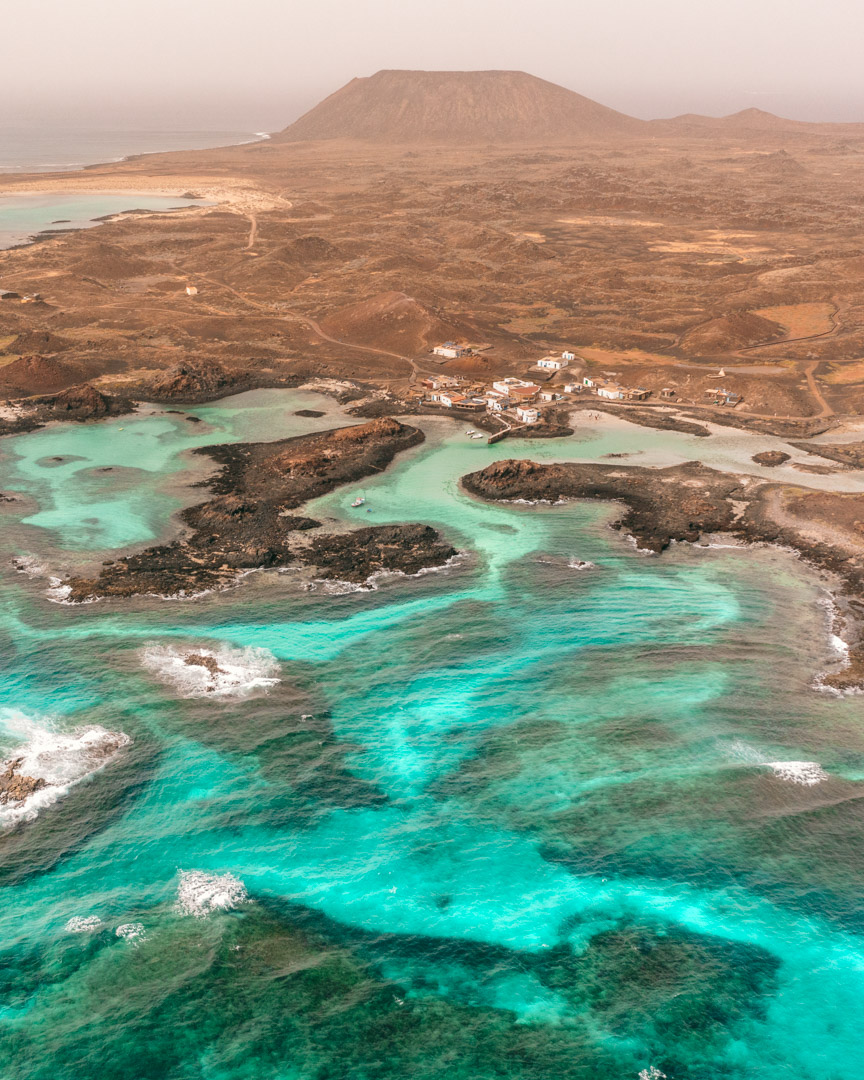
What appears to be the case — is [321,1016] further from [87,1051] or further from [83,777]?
[83,777]

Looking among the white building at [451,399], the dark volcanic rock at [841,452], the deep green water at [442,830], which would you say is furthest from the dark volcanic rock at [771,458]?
the white building at [451,399]

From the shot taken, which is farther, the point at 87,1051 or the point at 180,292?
the point at 180,292

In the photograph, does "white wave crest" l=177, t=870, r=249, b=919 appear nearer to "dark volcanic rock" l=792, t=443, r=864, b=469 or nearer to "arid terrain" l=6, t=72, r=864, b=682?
"arid terrain" l=6, t=72, r=864, b=682

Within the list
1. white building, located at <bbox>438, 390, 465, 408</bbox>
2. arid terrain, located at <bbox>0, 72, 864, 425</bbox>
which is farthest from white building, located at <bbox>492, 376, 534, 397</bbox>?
arid terrain, located at <bbox>0, 72, 864, 425</bbox>

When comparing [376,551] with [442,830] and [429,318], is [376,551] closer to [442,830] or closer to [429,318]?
[442,830]

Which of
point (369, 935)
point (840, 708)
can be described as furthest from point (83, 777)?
point (840, 708)

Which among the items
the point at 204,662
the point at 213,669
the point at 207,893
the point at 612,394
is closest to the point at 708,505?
A: the point at 612,394
